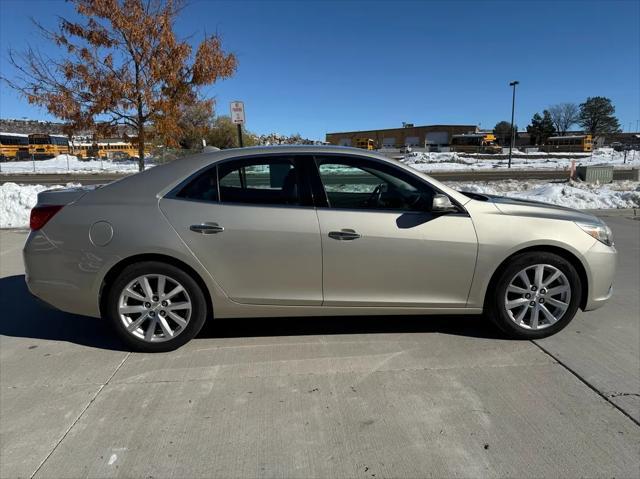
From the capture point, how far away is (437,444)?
253 centimetres

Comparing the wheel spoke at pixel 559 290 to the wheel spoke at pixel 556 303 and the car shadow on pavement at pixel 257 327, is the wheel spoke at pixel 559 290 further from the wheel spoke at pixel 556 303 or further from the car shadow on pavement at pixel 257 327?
the car shadow on pavement at pixel 257 327

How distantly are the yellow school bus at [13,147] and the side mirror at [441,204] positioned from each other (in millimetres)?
57346

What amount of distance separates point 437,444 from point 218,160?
8.43 feet

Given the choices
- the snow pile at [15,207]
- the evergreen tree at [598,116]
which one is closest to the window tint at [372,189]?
the snow pile at [15,207]

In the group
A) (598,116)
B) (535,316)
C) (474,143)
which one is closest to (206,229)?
(535,316)

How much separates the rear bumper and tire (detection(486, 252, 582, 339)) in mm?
111

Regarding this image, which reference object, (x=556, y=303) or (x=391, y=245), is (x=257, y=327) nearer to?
(x=391, y=245)

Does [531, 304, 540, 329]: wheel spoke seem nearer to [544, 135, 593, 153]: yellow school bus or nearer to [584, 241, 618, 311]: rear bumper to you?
[584, 241, 618, 311]: rear bumper

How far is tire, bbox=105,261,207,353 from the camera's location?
3.53 m

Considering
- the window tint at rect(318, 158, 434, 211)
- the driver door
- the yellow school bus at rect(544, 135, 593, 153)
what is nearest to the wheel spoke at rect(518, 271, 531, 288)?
the driver door

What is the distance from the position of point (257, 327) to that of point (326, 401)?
55.1 inches

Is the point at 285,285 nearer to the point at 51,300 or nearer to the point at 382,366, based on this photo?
the point at 382,366

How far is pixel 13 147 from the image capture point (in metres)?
50.6

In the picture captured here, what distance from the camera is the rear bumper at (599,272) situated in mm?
3719
